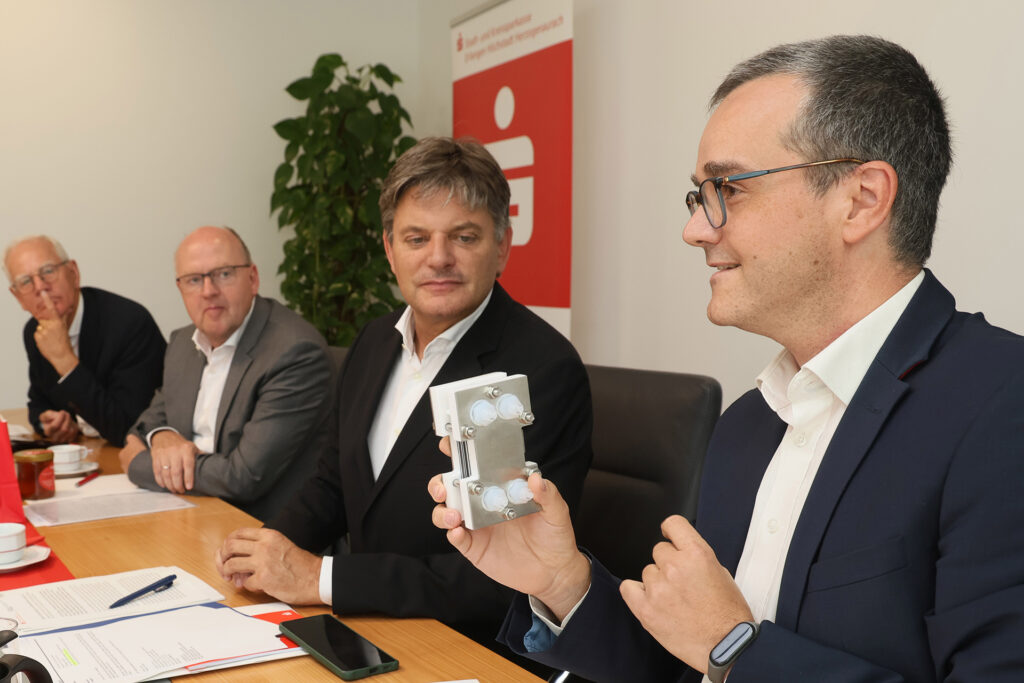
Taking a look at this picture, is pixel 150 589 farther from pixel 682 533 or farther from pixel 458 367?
pixel 682 533

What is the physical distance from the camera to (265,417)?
8.53 ft

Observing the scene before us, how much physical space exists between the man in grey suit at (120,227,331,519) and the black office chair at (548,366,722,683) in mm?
1028

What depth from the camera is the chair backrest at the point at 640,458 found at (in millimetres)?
1775

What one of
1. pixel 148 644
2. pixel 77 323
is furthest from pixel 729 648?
pixel 77 323

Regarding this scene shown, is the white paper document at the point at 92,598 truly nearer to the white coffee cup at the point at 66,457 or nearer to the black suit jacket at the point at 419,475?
the black suit jacket at the point at 419,475

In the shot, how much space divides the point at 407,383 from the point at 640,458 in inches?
22.9

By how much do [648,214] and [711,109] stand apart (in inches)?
95.0

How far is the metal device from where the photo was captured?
98cm

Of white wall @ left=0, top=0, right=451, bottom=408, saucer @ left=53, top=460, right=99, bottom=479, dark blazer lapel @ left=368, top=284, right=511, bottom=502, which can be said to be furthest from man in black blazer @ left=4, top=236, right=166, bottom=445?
dark blazer lapel @ left=368, top=284, right=511, bottom=502

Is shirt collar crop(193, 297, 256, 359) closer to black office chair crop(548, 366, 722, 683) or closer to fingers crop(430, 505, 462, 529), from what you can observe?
black office chair crop(548, 366, 722, 683)

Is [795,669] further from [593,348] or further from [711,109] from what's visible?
[593,348]

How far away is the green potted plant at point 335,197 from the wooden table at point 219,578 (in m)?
2.34

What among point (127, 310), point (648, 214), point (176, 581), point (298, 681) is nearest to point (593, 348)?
point (648, 214)

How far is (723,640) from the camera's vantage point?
999 mm
